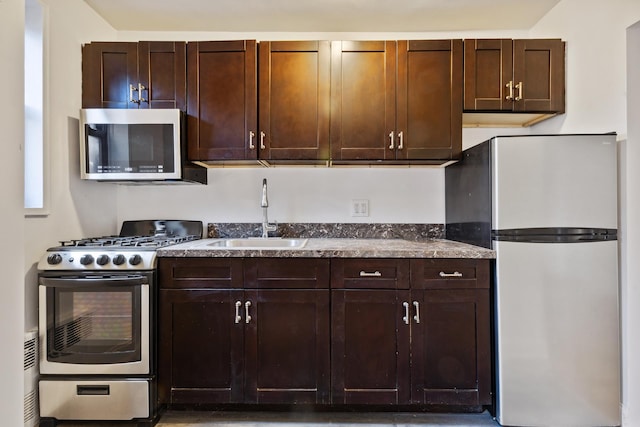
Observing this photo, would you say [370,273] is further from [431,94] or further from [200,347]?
[431,94]

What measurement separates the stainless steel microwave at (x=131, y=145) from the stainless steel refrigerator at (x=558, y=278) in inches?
70.6

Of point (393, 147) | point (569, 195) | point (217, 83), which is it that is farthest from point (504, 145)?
point (217, 83)

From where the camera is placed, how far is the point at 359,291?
180 centimetres

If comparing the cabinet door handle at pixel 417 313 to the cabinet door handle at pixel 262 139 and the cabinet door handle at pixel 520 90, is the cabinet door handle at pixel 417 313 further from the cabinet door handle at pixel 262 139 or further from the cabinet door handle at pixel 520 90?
the cabinet door handle at pixel 520 90

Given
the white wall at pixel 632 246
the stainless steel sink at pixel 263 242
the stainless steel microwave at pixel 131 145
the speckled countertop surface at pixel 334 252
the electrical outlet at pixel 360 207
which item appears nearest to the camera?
the white wall at pixel 632 246

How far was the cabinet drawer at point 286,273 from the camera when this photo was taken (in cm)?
181

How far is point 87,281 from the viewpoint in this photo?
1.74m

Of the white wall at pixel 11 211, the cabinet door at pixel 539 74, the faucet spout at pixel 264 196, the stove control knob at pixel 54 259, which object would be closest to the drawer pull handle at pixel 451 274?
the cabinet door at pixel 539 74

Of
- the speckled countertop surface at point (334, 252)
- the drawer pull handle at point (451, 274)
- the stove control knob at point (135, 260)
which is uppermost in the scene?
the speckled countertop surface at point (334, 252)

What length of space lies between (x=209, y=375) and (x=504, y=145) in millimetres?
1924

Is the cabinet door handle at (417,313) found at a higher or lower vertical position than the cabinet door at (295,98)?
lower

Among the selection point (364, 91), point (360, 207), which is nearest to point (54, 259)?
point (360, 207)

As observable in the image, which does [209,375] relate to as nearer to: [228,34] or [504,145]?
[504,145]

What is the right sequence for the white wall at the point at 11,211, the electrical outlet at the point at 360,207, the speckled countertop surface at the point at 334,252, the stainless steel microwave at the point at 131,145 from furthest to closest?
the electrical outlet at the point at 360,207, the stainless steel microwave at the point at 131,145, the speckled countertop surface at the point at 334,252, the white wall at the point at 11,211
